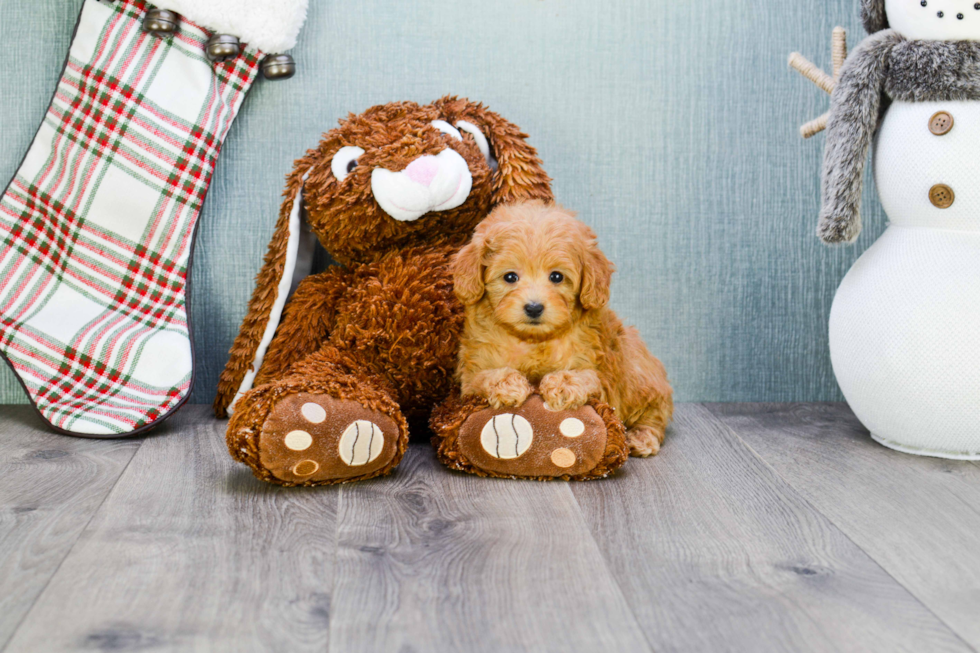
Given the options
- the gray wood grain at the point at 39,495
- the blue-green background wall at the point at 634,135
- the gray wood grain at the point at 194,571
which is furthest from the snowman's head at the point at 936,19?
the gray wood grain at the point at 39,495

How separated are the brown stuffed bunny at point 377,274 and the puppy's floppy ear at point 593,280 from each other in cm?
20

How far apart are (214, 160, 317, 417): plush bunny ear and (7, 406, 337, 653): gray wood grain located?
0.77 feet

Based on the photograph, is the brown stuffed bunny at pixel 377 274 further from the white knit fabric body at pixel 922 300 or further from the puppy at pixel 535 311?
the white knit fabric body at pixel 922 300

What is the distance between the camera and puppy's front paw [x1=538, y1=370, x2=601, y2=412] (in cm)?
113

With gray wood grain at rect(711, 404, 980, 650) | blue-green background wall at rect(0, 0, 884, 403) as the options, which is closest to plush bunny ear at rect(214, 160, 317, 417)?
blue-green background wall at rect(0, 0, 884, 403)

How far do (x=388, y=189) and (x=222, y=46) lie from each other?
1.34ft

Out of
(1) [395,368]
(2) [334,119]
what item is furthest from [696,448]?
(2) [334,119]

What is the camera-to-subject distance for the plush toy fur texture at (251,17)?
4.44ft

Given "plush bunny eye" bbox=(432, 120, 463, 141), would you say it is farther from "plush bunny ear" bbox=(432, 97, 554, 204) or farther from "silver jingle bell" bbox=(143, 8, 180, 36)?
"silver jingle bell" bbox=(143, 8, 180, 36)

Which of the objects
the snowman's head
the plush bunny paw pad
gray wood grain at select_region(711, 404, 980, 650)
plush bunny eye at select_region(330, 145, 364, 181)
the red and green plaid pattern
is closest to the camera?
gray wood grain at select_region(711, 404, 980, 650)

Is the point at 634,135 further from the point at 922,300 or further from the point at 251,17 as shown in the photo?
the point at 251,17

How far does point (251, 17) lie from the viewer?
1373mm

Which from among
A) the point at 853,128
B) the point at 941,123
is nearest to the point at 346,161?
the point at 853,128

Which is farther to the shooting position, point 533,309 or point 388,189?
point 388,189
